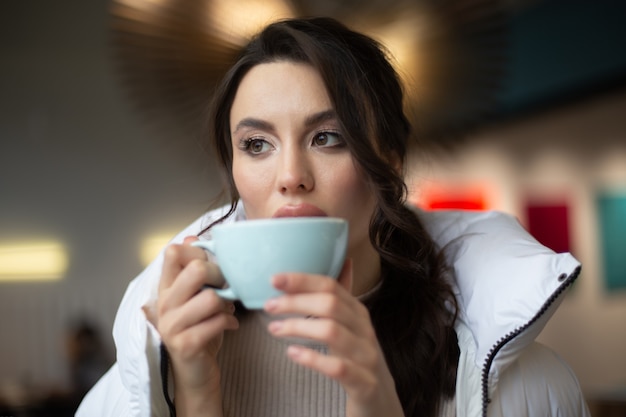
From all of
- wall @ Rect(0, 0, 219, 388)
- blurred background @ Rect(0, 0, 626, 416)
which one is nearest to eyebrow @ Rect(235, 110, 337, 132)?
blurred background @ Rect(0, 0, 626, 416)

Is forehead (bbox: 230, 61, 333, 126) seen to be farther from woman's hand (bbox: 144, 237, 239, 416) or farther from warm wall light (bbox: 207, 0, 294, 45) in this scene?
warm wall light (bbox: 207, 0, 294, 45)

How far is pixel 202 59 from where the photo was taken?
1.97 meters

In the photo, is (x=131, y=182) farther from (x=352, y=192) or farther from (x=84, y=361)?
(x=352, y=192)

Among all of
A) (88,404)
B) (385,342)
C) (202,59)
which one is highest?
(202,59)

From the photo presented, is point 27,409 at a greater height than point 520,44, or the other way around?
point 520,44

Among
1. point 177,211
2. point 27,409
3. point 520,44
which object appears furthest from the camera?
point 177,211

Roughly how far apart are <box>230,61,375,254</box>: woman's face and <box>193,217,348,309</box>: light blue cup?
0.25 m

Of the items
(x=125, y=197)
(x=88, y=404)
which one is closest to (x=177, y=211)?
(x=125, y=197)

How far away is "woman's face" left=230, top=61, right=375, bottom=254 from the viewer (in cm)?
88

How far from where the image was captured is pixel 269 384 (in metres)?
1.05

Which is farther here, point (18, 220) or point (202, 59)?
point (18, 220)

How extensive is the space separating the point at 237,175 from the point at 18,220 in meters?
4.68

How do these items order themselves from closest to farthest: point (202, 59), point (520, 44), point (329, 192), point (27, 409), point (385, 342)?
point (329, 192) → point (385, 342) → point (202, 59) → point (27, 409) → point (520, 44)

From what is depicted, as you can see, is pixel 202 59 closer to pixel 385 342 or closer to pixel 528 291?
pixel 385 342
